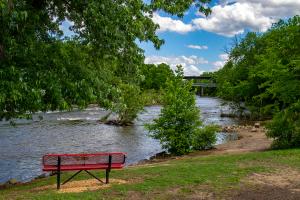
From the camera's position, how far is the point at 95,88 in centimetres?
1435

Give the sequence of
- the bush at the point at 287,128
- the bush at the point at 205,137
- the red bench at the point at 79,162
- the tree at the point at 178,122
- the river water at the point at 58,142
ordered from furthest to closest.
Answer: the bush at the point at 205,137
the tree at the point at 178,122
the river water at the point at 58,142
the bush at the point at 287,128
the red bench at the point at 79,162

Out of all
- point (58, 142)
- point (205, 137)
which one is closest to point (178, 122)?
point (205, 137)

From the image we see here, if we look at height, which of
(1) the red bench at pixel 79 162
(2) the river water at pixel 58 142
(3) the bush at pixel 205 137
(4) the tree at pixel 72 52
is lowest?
(2) the river water at pixel 58 142

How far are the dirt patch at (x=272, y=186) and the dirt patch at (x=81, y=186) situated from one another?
3.48m

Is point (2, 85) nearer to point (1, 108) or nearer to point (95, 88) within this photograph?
point (1, 108)

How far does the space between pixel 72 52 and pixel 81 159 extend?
4.06 m

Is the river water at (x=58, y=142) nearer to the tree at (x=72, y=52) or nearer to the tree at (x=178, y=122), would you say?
the tree at (x=178, y=122)

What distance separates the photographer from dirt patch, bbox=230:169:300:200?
1129 centimetres

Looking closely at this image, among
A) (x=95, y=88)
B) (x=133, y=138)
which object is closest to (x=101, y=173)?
(x=95, y=88)

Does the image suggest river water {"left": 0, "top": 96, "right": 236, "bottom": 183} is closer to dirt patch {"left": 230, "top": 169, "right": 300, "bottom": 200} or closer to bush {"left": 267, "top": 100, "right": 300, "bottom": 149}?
bush {"left": 267, "top": 100, "right": 300, "bottom": 149}

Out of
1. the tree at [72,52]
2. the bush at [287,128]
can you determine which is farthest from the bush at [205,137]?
the tree at [72,52]

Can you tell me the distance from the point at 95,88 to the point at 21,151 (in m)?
15.2

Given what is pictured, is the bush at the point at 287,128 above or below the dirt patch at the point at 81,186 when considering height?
above

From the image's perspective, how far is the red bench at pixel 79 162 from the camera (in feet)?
40.6
